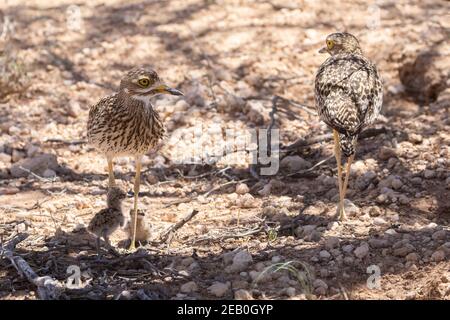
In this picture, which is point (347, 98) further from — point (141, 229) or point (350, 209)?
point (141, 229)

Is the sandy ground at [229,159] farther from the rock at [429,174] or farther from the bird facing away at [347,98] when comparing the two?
the bird facing away at [347,98]

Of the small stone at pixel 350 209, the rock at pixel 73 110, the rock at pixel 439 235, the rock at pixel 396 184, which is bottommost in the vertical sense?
the rock at pixel 439 235

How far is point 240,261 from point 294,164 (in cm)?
175

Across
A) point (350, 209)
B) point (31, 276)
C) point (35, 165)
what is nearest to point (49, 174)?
point (35, 165)

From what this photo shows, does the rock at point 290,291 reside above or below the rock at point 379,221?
below

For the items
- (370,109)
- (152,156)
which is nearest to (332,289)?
(370,109)

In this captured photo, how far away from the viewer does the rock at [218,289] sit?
435 centimetres

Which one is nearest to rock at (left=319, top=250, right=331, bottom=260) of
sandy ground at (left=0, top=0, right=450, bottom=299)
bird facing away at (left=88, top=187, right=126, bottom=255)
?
sandy ground at (left=0, top=0, right=450, bottom=299)

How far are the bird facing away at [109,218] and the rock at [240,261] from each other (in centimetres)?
Result: 78

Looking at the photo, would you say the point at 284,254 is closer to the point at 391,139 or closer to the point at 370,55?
the point at 391,139

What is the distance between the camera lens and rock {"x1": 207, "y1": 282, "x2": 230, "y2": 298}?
171 inches

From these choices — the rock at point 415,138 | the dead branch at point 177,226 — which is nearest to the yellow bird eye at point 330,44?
the rock at point 415,138

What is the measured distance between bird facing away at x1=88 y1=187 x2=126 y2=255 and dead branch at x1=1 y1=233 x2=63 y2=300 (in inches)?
16.8

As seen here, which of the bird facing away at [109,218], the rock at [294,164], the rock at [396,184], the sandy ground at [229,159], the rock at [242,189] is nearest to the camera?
the sandy ground at [229,159]
